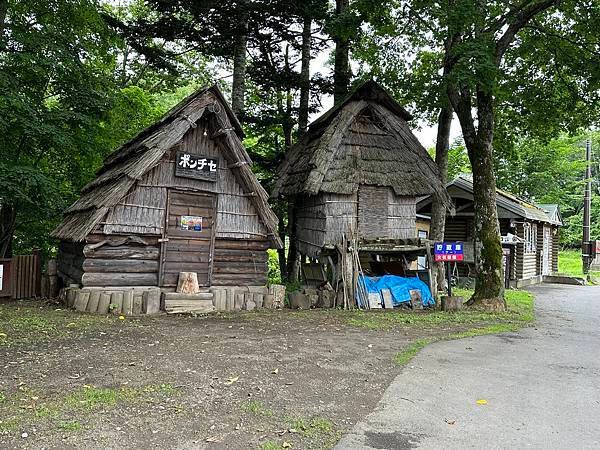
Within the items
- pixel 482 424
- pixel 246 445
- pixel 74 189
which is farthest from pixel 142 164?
pixel 482 424

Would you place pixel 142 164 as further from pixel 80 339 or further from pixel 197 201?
pixel 80 339

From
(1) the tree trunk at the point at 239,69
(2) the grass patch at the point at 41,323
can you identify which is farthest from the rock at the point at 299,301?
(1) the tree trunk at the point at 239,69

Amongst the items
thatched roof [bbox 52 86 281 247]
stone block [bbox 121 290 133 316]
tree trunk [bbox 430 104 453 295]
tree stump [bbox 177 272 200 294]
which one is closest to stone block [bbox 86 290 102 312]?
stone block [bbox 121 290 133 316]

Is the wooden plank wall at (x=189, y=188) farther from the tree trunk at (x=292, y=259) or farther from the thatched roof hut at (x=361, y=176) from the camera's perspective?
the tree trunk at (x=292, y=259)

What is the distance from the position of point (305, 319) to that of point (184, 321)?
3039mm

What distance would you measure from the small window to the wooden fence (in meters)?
23.9

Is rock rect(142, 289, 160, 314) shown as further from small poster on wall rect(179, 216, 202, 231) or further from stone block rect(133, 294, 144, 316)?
small poster on wall rect(179, 216, 202, 231)

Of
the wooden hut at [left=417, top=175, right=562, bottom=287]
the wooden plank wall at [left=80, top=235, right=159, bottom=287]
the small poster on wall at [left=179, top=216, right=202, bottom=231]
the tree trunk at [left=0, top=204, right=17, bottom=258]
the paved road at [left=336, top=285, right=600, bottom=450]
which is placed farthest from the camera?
the wooden hut at [left=417, top=175, right=562, bottom=287]

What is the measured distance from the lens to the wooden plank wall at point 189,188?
12.9 m

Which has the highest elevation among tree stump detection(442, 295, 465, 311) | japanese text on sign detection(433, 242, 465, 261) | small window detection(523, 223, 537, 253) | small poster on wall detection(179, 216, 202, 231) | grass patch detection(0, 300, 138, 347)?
small window detection(523, 223, 537, 253)

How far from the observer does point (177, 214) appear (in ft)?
45.0

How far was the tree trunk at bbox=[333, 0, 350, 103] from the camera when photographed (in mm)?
20141

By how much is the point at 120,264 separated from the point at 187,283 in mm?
1837

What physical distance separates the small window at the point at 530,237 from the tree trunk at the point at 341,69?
13855mm
